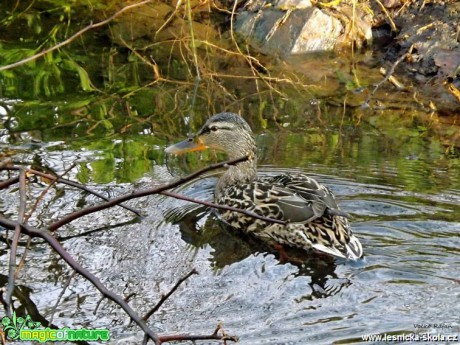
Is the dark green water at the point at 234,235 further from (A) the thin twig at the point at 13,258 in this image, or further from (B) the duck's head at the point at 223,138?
(A) the thin twig at the point at 13,258

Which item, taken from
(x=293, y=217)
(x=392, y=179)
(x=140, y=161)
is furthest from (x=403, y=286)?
(x=140, y=161)

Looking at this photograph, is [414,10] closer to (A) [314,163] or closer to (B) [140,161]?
(A) [314,163]

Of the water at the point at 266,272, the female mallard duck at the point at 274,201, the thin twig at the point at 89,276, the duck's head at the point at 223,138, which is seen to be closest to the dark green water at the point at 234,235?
the water at the point at 266,272

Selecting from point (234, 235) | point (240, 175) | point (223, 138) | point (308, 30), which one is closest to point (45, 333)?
point (234, 235)

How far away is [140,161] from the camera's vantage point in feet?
24.2

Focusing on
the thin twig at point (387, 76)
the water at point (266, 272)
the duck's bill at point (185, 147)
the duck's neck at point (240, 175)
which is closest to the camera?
the water at point (266, 272)

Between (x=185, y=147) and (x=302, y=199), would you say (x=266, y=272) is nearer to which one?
(x=302, y=199)

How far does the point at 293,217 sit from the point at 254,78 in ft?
→ 11.7

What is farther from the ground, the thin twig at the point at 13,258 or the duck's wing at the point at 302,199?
the thin twig at the point at 13,258

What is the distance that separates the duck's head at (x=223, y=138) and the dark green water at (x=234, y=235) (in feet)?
0.83

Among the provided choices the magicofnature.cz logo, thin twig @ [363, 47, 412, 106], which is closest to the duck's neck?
thin twig @ [363, 47, 412, 106]

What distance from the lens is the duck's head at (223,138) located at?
7105mm

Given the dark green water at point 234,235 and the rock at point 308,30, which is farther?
the rock at point 308,30

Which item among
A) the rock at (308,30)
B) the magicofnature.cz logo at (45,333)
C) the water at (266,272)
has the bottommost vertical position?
the water at (266,272)
